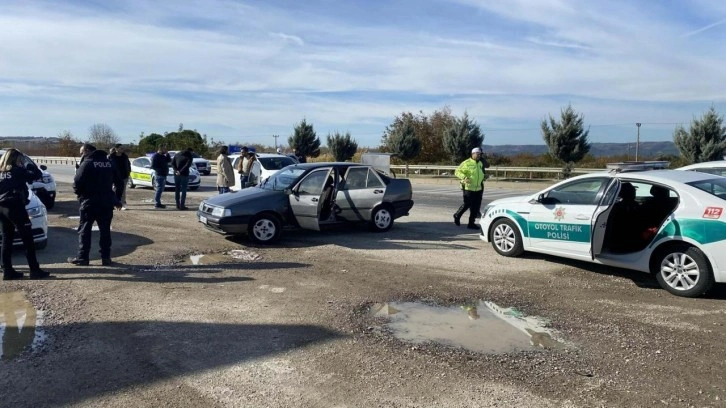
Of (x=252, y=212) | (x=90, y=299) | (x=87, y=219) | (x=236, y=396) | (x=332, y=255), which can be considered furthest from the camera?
(x=252, y=212)

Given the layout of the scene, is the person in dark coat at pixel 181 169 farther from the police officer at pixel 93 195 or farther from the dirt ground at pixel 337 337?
the police officer at pixel 93 195

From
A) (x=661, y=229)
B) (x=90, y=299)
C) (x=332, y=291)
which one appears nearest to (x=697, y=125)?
(x=661, y=229)

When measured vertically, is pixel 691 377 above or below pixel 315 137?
below

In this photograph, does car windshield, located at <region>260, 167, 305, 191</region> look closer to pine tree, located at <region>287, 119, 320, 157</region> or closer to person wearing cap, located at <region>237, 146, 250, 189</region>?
person wearing cap, located at <region>237, 146, 250, 189</region>

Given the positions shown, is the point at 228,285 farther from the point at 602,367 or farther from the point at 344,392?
the point at 602,367

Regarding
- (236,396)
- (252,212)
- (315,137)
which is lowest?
(236,396)

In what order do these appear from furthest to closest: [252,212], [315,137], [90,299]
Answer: [315,137] → [252,212] → [90,299]

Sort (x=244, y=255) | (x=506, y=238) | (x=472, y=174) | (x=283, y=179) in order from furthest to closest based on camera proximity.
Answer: (x=472, y=174), (x=283, y=179), (x=244, y=255), (x=506, y=238)

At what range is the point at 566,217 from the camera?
7871 millimetres

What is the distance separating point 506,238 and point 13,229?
6961 millimetres

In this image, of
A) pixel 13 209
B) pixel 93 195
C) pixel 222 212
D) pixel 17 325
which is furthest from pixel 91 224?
pixel 17 325

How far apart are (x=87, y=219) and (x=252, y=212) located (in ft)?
8.78

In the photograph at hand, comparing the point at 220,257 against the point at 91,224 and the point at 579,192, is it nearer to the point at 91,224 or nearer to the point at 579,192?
the point at 91,224

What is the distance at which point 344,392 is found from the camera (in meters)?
4.15
